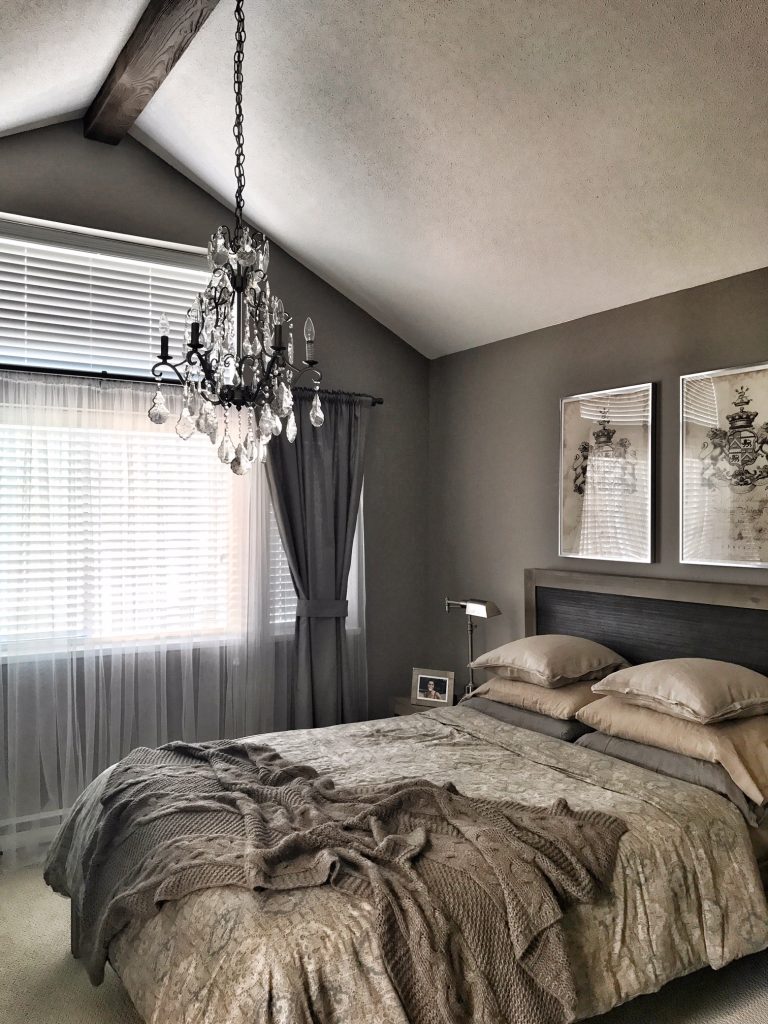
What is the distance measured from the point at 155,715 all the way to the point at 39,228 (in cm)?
232

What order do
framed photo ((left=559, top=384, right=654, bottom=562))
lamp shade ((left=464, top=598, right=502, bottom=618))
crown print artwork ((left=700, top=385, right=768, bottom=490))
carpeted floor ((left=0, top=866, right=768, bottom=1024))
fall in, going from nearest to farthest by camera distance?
1. carpeted floor ((left=0, top=866, right=768, bottom=1024))
2. crown print artwork ((left=700, top=385, right=768, bottom=490))
3. framed photo ((left=559, top=384, right=654, bottom=562))
4. lamp shade ((left=464, top=598, right=502, bottom=618))

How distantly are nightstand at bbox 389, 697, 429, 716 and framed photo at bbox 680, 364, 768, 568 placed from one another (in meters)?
1.65

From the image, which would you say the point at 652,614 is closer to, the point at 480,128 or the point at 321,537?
the point at 321,537

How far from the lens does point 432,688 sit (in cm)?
439

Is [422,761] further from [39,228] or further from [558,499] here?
[39,228]

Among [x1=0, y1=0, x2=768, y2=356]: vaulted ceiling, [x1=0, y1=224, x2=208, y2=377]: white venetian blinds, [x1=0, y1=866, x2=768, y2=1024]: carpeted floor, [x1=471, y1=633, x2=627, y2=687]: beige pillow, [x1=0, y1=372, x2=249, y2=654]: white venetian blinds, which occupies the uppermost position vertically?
[x1=0, y1=0, x2=768, y2=356]: vaulted ceiling

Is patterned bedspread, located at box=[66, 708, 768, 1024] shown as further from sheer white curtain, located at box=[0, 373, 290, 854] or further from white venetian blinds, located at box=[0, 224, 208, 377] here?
white venetian blinds, located at box=[0, 224, 208, 377]

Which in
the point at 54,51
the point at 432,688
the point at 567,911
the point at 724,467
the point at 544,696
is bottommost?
the point at 567,911

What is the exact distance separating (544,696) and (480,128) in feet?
7.28

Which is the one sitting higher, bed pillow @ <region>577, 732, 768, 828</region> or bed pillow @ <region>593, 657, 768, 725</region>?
bed pillow @ <region>593, 657, 768, 725</region>

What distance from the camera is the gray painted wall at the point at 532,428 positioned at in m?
3.37

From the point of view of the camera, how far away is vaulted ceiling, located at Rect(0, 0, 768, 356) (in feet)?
8.22

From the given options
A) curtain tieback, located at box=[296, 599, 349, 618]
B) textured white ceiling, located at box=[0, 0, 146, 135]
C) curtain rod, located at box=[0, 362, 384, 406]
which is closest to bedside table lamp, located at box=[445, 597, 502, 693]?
curtain tieback, located at box=[296, 599, 349, 618]

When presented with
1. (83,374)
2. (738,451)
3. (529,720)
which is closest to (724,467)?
(738,451)
